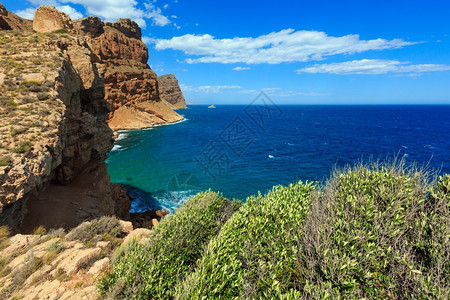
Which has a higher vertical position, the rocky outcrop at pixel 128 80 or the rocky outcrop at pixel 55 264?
the rocky outcrop at pixel 128 80

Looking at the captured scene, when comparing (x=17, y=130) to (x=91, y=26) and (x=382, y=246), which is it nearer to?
(x=382, y=246)

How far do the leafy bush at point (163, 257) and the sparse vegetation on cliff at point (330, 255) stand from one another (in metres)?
0.05

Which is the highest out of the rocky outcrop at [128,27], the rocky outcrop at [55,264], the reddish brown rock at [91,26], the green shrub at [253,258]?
the rocky outcrop at [128,27]

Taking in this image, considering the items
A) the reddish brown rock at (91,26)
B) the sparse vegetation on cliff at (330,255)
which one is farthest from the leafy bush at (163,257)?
the reddish brown rock at (91,26)

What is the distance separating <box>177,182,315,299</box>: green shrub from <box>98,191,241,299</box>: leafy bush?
47.8 inches

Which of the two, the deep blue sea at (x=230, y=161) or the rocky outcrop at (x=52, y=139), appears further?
the deep blue sea at (x=230, y=161)

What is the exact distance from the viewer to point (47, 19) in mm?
29953

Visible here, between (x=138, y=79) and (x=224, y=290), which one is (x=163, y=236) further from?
(x=138, y=79)

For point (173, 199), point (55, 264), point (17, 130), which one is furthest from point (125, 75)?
point (55, 264)

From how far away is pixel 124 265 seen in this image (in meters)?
8.40

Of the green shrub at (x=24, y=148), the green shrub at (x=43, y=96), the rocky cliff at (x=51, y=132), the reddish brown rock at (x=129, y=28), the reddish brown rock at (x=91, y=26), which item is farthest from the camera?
the reddish brown rock at (x=129, y=28)

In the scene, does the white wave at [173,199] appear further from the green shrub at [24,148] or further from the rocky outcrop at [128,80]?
the rocky outcrop at [128,80]

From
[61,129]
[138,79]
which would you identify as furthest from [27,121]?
[138,79]

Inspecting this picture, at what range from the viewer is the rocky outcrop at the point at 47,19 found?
2933 cm
